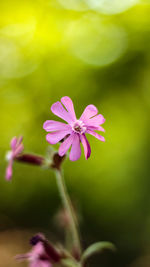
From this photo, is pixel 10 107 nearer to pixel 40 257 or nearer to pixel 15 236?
pixel 15 236

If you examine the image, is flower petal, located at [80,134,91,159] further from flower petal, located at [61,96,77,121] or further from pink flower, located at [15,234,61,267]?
pink flower, located at [15,234,61,267]

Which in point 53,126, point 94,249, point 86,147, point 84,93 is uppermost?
point 84,93

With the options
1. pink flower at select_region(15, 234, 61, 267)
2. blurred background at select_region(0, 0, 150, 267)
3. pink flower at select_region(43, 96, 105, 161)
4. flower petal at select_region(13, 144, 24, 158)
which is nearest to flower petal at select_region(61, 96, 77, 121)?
pink flower at select_region(43, 96, 105, 161)

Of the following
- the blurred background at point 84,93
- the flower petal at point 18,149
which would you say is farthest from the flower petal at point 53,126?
the blurred background at point 84,93

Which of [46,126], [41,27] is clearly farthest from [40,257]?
[41,27]

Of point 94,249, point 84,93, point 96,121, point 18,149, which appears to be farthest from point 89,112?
point 84,93

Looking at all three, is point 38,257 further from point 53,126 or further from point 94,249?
point 53,126
